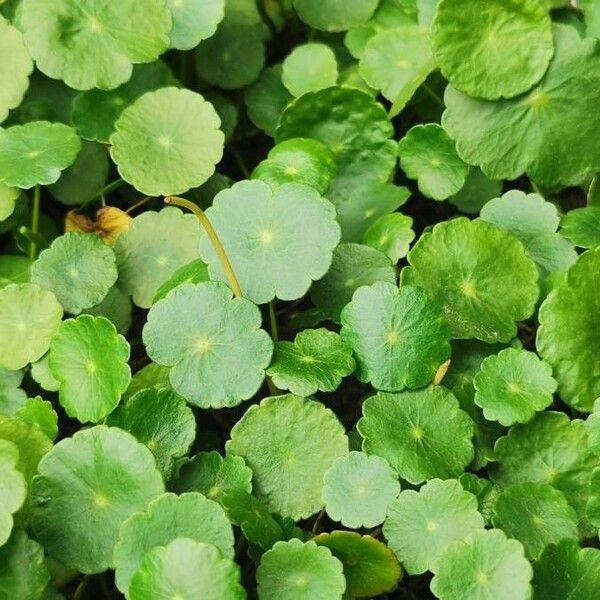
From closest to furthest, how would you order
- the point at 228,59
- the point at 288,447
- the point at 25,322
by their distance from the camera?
the point at 288,447
the point at 25,322
the point at 228,59

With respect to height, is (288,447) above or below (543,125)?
below

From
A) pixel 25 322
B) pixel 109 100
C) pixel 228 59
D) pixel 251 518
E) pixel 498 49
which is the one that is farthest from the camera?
pixel 228 59

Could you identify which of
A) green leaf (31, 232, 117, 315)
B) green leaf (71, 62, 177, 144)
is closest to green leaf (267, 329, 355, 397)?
green leaf (31, 232, 117, 315)

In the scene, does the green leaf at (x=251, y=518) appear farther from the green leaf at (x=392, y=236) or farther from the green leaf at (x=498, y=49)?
the green leaf at (x=498, y=49)

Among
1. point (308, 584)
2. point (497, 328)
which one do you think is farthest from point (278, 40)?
point (308, 584)

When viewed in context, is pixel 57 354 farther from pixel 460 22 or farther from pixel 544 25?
pixel 544 25

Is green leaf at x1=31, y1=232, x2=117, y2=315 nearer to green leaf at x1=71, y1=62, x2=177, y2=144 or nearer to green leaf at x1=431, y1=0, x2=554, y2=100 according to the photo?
green leaf at x1=71, y1=62, x2=177, y2=144

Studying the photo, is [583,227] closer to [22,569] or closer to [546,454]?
[546,454]

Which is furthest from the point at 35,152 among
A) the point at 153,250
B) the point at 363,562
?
the point at 363,562
